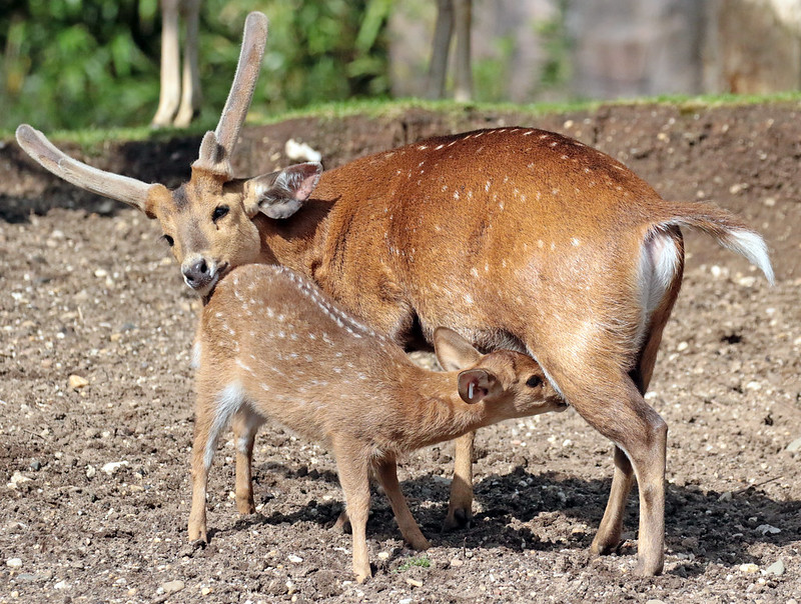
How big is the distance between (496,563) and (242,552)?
3.61 feet

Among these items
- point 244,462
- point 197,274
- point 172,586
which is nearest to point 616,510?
point 244,462

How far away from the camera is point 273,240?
5875mm

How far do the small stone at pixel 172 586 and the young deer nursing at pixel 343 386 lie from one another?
1.45 feet

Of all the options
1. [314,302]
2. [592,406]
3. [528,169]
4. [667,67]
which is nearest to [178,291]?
[314,302]

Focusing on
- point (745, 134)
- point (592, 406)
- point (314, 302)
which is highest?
point (745, 134)

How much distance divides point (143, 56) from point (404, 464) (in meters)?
12.1

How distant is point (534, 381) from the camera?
5.09 metres

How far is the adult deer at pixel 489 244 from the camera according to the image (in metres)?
4.71

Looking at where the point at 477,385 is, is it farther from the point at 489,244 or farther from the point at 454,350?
the point at 489,244

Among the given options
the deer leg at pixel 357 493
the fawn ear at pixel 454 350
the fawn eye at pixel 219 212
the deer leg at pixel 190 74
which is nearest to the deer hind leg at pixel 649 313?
the fawn ear at pixel 454 350

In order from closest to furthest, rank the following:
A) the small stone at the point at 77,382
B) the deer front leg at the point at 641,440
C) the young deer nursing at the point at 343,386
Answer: the deer front leg at the point at 641,440 < the young deer nursing at the point at 343,386 < the small stone at the point at 77,382

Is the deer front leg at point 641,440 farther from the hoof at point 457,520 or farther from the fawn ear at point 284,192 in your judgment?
the fawn ear at point 284,192

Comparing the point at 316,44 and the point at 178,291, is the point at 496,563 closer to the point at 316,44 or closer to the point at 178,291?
the point at 178,291

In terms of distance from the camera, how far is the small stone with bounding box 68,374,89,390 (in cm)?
705
